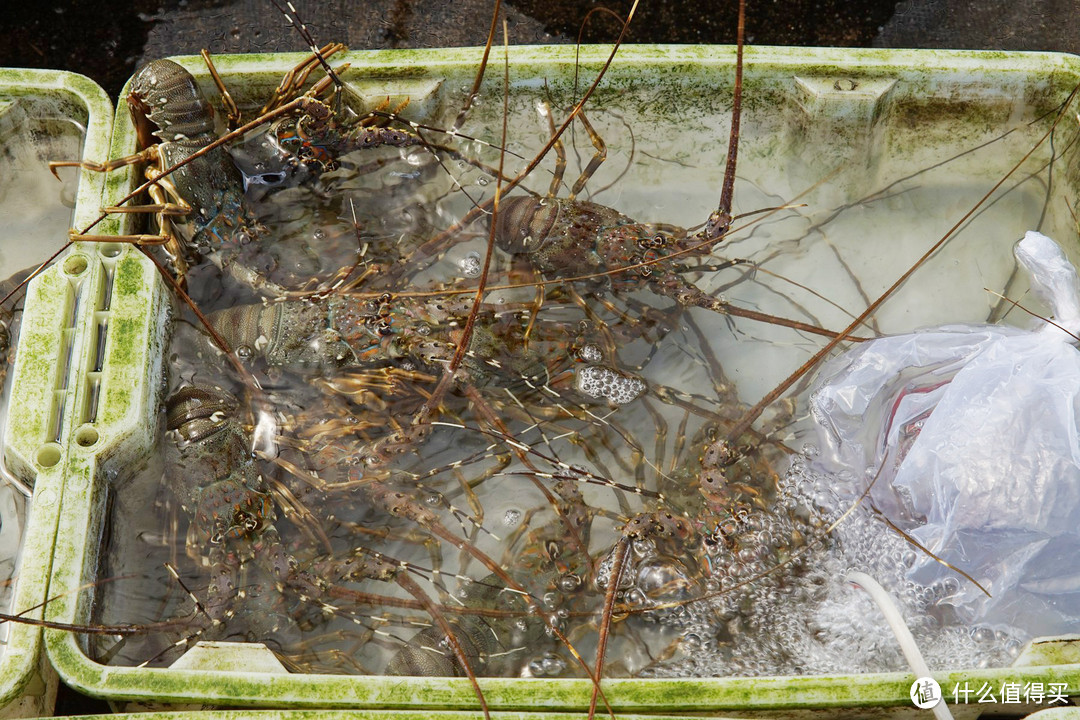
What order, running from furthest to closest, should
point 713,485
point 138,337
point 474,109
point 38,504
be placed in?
point 474,109 → point 713,485 → point 138,337 → point 38,504

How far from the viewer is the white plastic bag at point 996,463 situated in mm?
2537

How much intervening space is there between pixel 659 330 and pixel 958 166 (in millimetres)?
1155

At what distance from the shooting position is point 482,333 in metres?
2.88

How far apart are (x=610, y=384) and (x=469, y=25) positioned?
172cm

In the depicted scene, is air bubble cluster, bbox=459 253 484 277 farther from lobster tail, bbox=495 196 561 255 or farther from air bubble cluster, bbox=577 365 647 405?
air bubble cluster, bbox=577 365 647 405

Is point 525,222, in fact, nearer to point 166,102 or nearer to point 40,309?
point 166,102

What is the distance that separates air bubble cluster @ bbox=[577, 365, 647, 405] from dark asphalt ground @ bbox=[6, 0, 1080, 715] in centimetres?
152

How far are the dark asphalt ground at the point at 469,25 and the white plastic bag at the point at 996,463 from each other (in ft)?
4.70

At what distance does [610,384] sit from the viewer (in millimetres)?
2918

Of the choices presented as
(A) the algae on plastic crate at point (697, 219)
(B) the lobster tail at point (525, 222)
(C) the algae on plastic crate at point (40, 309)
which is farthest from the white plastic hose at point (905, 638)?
(C) the algae on plastic crate at point (40, 309)

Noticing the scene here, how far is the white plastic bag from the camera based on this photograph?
2.54 metres

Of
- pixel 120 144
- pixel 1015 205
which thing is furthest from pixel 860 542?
pixel 120 144

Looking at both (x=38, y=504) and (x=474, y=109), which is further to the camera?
(x=474, y=109)

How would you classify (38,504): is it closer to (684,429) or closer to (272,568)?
(272,568)
